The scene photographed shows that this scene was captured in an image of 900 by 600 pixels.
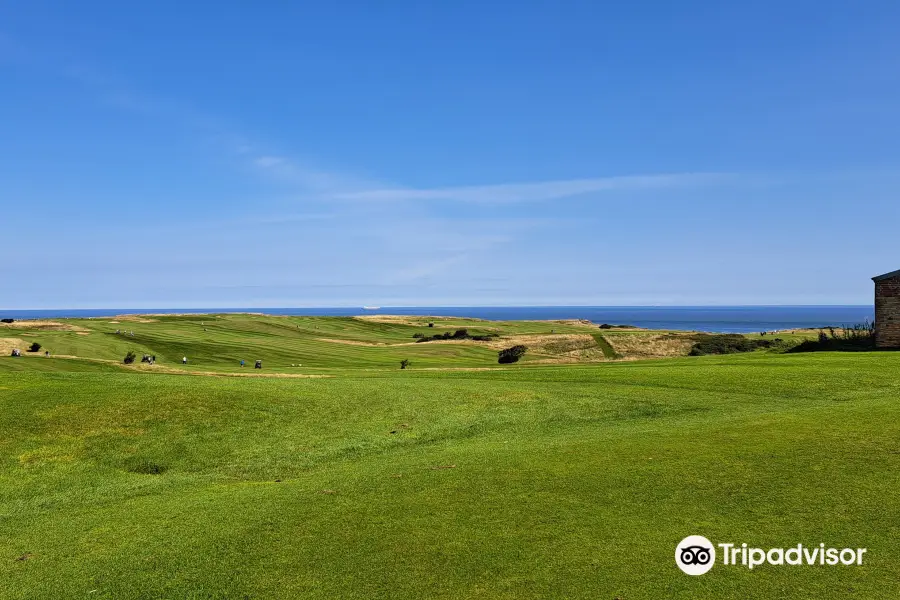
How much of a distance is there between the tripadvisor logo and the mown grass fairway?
176 millimetres

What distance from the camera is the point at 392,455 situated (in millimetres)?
14547

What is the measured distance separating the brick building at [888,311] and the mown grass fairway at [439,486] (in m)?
18.3

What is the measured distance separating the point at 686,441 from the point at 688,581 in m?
7.12

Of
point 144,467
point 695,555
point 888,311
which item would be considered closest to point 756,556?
point 695,555

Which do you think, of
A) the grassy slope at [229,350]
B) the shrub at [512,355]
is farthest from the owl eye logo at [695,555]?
Answer: the shrub at [512,355]

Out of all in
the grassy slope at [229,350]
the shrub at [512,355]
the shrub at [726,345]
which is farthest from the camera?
the shrub at [726,345]

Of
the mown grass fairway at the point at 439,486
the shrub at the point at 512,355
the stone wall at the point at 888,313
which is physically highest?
the stone wall at the point at 888,313

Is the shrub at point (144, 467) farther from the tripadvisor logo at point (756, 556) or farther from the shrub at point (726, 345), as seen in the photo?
the shrub at point (726, 345)

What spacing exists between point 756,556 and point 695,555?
761 mm

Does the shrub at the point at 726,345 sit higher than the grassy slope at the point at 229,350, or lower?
higher

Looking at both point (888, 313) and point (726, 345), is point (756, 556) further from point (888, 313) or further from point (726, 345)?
point (726, 345)

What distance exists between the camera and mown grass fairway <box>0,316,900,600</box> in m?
7.38

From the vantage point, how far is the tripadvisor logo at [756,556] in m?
7.26

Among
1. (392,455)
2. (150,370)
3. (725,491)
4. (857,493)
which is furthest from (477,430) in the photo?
(150,370)
